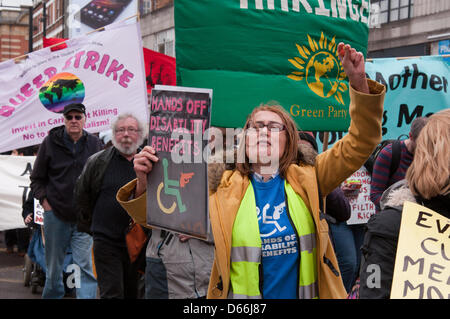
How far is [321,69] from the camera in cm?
398

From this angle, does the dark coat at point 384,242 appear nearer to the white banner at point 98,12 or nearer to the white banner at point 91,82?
the white banner at point 91,82

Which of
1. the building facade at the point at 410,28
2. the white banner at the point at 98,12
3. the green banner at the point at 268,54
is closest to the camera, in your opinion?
the green banner at the point at 268,54

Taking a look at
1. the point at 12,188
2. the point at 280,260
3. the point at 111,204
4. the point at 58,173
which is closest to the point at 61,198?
the point at 58,173

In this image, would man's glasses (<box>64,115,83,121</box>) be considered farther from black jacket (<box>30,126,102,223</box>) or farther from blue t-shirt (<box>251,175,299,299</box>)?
blue t-shirt (<box>251,175,299,299</box>)

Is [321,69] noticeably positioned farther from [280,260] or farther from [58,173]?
[58,173]

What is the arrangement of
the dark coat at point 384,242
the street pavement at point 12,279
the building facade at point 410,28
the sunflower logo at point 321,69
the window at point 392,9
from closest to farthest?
the dark coat at point 384,242 → the sunflower logo at point 321,69 → the street pavement at point 12,279 → the building facade at point 410,28 → the window at point 392,9

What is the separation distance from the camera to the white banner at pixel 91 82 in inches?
247

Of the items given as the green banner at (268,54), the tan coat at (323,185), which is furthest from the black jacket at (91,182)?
the tan coat at (323,185)

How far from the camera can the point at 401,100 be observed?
638 cm

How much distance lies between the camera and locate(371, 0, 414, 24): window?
21688 mm

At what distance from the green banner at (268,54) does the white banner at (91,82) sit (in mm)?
2563
